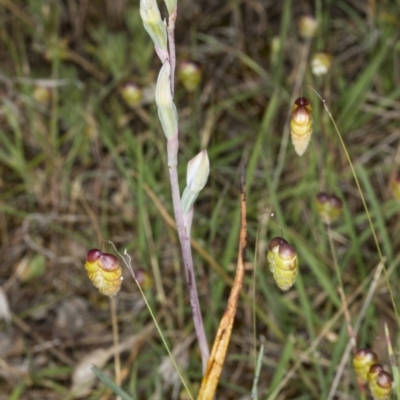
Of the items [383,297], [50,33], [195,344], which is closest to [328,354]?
[383,297]

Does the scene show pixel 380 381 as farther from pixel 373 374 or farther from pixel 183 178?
pixel 183 178

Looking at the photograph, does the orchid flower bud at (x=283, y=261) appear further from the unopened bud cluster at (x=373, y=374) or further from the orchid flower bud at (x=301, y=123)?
the unopened bud cluster at (x=373, y=374)

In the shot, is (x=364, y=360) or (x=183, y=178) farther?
(x=183, y=178)

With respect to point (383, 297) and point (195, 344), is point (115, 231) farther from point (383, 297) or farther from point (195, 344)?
point (383, 297)

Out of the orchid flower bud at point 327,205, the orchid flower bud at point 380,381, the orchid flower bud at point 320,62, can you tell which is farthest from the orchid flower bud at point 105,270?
the orchid flower bud at point 320,62

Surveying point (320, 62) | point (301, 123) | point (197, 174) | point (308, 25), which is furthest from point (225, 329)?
point (308, 25)

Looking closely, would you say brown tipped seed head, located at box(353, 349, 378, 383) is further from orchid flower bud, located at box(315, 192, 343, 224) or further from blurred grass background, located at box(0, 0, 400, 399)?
orchid flower bud, located at box(315, 192, 343, 224)

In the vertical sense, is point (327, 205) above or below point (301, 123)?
below
